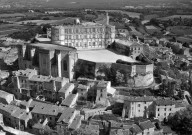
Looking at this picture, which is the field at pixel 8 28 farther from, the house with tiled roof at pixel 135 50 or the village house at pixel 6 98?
the village house at pixel 6 98

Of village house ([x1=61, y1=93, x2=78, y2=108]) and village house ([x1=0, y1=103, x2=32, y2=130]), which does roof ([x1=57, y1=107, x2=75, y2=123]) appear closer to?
village house ([x1=61, y1=93, x2=78, y2=108])

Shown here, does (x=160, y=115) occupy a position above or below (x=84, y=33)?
below

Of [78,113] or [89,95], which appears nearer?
[78,113]

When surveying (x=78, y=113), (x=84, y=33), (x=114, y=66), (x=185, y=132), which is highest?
(x=84, y=33)

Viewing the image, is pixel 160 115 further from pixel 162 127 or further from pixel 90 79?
pixel 90 79

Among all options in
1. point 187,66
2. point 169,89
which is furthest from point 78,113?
point 187,66

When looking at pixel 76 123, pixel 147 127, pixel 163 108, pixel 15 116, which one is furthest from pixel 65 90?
pixel 163 108

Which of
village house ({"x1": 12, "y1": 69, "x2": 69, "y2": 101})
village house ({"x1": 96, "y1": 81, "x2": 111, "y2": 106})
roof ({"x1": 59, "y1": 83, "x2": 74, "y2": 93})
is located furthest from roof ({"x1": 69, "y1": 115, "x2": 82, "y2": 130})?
village house ({"x1": 12, "y1": 69, "x2": 69, "y2": 101})
